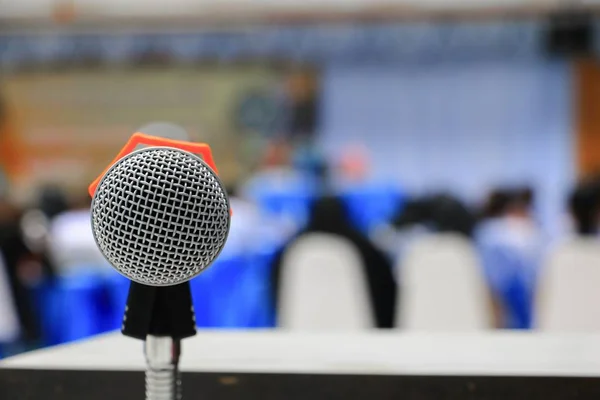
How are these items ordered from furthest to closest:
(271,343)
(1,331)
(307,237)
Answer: (1,331) → (307,237) → (271,343)

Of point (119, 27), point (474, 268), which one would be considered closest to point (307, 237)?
point (474, 268)

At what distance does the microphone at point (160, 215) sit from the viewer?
51cm

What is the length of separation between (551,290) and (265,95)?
728cm

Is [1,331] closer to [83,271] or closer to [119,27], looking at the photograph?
[83,271]

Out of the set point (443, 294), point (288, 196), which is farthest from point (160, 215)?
point (288, 196)

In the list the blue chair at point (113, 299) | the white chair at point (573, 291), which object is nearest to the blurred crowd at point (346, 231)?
the blue chair at point (113, 299)

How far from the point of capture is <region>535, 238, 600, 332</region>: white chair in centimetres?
236

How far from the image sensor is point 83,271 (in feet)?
12.8

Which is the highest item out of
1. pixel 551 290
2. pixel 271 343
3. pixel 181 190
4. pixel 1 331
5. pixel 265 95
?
pixel 265 95

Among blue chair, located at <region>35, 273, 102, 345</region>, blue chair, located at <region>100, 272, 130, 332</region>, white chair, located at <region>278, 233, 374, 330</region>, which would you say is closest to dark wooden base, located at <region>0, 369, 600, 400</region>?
white chair, located at <region>278, 233, 374, 330</region>

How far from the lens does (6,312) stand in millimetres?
3527

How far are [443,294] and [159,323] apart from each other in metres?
1.97

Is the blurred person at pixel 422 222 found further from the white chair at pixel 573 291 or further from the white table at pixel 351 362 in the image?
the white table at pixel 351 362

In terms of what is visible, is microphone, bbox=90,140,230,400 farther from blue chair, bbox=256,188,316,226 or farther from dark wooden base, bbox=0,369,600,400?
blue chair, bbox=256,188,316,226
